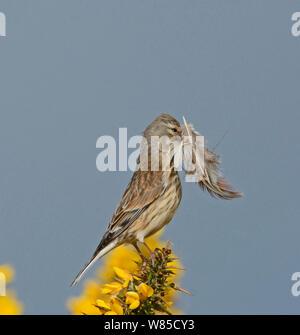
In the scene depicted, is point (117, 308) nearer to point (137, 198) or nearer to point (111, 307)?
point (111, 307)

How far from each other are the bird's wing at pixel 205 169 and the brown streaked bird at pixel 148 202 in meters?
0.61

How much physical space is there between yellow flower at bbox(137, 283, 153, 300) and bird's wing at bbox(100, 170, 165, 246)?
1750 millimetres

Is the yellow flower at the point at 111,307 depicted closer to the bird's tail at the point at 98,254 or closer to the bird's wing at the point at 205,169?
the bird's wing at the point at 205,169

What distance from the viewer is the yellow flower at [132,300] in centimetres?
173

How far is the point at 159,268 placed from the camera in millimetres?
1990

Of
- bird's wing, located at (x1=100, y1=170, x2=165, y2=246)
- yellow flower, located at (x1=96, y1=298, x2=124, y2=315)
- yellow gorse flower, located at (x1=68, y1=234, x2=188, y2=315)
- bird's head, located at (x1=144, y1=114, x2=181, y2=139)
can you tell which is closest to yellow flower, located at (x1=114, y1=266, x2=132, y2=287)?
yellow gorse flower, located at (x1=68, y1=234, x2=188, y2=315)

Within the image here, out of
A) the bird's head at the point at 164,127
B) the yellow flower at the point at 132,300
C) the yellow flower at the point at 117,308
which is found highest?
the bird's head at the point at 164,127

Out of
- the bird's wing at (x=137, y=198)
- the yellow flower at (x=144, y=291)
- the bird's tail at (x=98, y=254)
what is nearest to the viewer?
the yellow flower at (x=144, y=291)

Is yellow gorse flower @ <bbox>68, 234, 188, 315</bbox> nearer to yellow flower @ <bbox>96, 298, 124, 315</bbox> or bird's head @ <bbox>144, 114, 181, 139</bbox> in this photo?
yellow flower @ <bbox>96, 298, 124, 315</bbox>

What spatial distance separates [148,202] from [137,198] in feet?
0.26

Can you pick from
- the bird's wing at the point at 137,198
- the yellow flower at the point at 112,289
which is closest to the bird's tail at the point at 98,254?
the bird's wing at the point at 137,198
